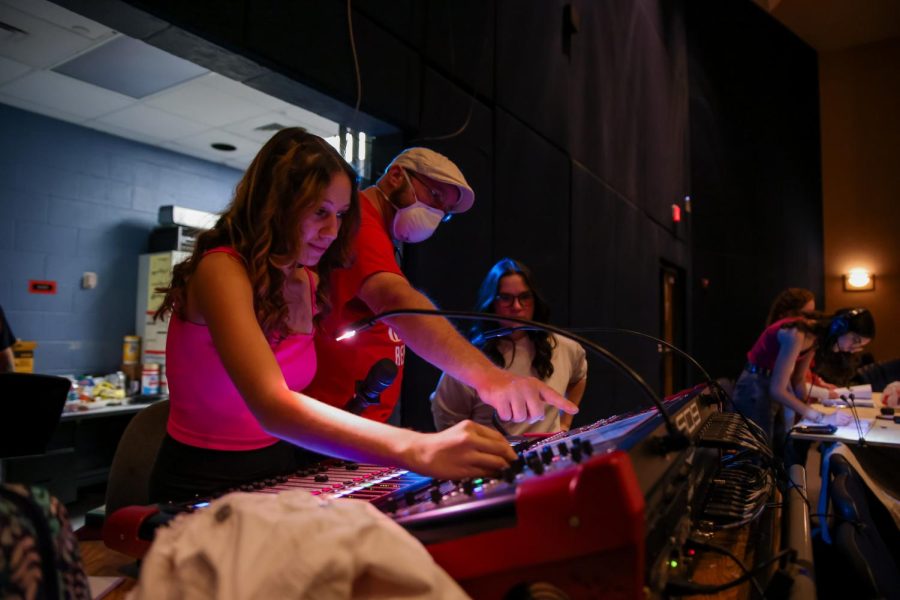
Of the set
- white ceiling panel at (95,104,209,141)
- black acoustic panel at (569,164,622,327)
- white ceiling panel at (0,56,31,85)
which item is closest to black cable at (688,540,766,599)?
black acoustic panel at (569,164,622,327)

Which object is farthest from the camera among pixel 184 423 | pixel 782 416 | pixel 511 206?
pixel 782 416

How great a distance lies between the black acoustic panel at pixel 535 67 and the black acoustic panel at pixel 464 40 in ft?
0.46

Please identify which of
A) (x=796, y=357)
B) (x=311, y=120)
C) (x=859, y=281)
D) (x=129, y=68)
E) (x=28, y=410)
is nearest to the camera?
(x=28, y=410)

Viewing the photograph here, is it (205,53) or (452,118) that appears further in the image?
(452,118)

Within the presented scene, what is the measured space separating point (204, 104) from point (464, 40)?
9.36 feet

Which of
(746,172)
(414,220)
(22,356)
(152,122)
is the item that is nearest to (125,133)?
(152,122)

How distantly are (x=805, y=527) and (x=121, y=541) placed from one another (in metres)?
Answer: 1.00

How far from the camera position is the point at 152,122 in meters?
5.23

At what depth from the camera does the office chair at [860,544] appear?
0.88m

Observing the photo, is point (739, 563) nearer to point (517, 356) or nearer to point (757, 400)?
point (517, 356)

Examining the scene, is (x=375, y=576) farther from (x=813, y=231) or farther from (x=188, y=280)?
(x=813, y=231)

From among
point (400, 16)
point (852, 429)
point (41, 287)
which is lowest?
point (852, 429)

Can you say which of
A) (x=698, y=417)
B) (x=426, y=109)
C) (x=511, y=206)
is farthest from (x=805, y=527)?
(x=511, y=206)

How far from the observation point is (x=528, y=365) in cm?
224
